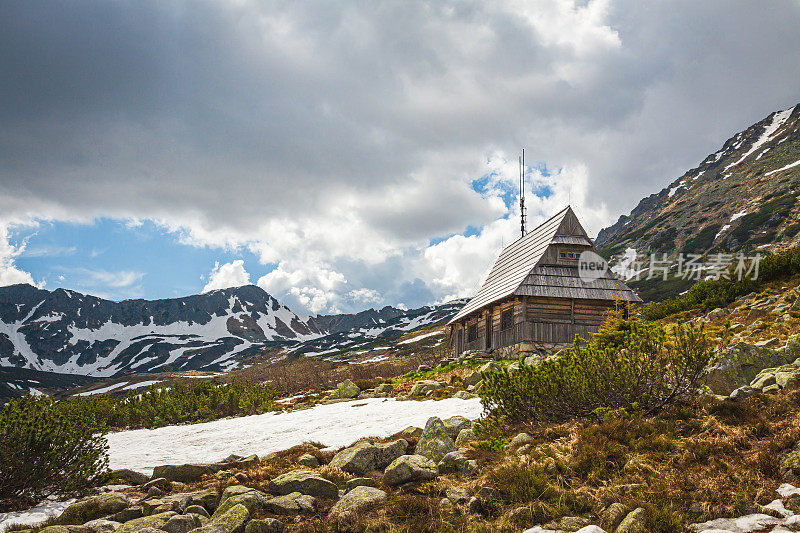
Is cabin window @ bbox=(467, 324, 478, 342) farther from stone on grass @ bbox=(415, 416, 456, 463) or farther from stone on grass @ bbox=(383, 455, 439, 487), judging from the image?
stone on grass @ bbox=(383, 455, 439, 487)

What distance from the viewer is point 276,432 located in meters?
11.8

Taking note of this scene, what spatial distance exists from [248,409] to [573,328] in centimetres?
1561

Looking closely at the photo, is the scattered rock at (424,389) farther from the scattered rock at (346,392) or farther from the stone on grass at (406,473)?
the stone on grass at (406,473)

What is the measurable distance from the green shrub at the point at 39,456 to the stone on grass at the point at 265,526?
162 inches

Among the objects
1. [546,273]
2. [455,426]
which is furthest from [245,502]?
[546,273]

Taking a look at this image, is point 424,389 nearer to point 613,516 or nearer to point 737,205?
point 613,516

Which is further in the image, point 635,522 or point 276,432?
point 276,432

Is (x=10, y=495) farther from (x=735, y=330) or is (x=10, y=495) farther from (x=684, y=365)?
(x=735, y=330)

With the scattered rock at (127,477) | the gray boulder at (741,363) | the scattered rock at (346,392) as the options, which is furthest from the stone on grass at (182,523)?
the scattered rock at (346,392)

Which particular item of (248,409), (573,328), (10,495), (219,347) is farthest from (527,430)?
(219,347)

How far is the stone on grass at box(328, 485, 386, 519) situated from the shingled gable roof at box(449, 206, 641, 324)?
16.7 m

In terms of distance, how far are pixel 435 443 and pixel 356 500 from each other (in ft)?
8.49

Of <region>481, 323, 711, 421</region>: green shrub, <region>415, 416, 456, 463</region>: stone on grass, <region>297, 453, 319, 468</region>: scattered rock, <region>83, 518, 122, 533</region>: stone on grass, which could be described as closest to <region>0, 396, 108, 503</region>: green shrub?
<region>83, 518, 122, 533</region>: stone on grass

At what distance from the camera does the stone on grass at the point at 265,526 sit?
17.3ft
